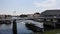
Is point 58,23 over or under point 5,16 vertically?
under

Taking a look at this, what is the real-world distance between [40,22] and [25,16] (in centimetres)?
166

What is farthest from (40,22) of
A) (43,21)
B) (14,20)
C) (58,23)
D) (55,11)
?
(14,20)

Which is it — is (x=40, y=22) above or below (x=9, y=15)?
below

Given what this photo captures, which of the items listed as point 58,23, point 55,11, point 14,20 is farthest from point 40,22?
point 14,20

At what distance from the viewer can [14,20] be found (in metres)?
6.16

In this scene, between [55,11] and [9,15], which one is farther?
[55,11]

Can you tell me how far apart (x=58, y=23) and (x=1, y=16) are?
3.76 meters

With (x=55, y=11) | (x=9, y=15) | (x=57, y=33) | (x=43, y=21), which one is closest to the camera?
(x=57, y=33)

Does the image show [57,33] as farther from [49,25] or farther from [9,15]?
[9,15]

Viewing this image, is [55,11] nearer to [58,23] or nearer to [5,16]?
[58,23]

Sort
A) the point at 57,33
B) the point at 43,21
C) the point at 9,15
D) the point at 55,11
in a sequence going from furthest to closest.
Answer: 1. the point at 55,11
2. the point at 43,21
3. the point at 9,15
4. the point at 57,33

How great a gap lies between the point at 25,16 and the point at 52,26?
2015 mm

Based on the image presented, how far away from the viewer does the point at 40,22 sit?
835cm

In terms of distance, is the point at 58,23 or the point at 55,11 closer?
the point at 58,23
